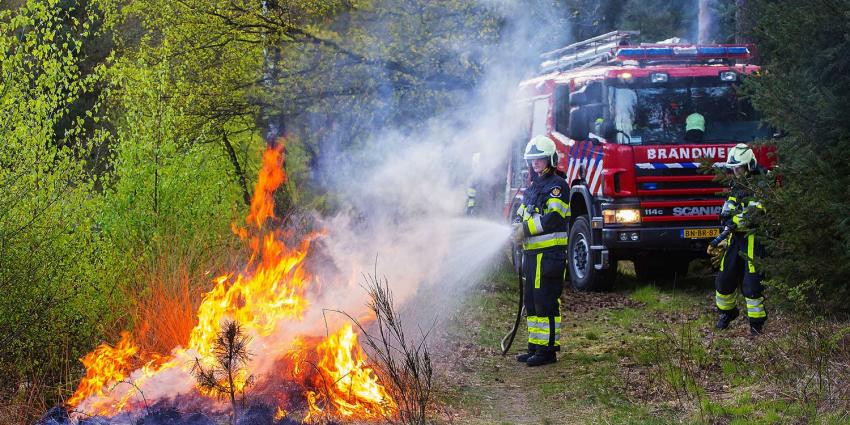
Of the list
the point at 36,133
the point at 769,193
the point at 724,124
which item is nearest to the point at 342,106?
the point at 724,124

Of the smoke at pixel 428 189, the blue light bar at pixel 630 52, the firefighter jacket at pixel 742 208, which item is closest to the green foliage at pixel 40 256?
the smoke at pixel 428 189

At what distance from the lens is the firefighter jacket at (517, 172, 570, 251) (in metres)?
8.30

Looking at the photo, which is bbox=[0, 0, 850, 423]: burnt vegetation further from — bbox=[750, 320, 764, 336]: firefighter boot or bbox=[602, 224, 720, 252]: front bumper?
bbox=[602, 224, 720, 252]: front bumper

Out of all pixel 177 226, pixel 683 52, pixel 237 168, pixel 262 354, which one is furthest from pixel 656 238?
pixel 237 168

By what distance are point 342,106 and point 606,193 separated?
19.8 feet

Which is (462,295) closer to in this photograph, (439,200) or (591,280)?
(591,280)

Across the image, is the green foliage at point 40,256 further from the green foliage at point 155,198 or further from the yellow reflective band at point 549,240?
the yellow reflective band at point 549,240

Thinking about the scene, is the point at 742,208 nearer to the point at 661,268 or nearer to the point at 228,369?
the point at 661,268

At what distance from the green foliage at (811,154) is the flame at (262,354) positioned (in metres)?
3.22

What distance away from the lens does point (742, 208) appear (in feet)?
29.2

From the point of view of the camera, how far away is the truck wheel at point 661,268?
524 inches

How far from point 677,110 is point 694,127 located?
0.98 feet

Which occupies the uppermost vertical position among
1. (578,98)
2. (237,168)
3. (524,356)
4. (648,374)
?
(578,98)

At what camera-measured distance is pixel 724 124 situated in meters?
11.6
